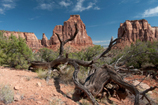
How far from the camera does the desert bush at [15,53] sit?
5.29m

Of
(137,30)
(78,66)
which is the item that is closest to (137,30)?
(137,30)

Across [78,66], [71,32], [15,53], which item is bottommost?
[78,66]

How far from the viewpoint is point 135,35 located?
6425cm

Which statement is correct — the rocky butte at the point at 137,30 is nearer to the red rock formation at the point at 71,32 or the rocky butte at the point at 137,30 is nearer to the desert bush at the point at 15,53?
the red rock formation at the point at 71,32

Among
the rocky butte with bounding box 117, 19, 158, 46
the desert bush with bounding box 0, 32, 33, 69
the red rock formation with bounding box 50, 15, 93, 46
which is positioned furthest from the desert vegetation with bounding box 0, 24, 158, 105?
the rocky butte with bounding box 117, 19, 158, 46

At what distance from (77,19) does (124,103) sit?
70.9 m

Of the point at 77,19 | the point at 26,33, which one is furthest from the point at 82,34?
the point at 26,33

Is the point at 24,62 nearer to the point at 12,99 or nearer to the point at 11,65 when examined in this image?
the point at 11,65

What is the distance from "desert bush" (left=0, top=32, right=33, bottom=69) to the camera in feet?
17.4

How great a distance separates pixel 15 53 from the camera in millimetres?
5438

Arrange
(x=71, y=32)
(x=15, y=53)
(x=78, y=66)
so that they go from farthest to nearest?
(x=71, y=32)
(x=15, y=53)
(x=78, y=66)

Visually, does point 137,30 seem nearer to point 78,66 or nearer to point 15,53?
point 78,66

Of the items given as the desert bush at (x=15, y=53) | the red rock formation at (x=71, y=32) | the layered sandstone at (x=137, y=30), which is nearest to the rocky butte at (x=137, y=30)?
the layered sandstone at (x=137, y=30)

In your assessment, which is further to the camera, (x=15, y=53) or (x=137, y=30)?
(x=137, y=30)
